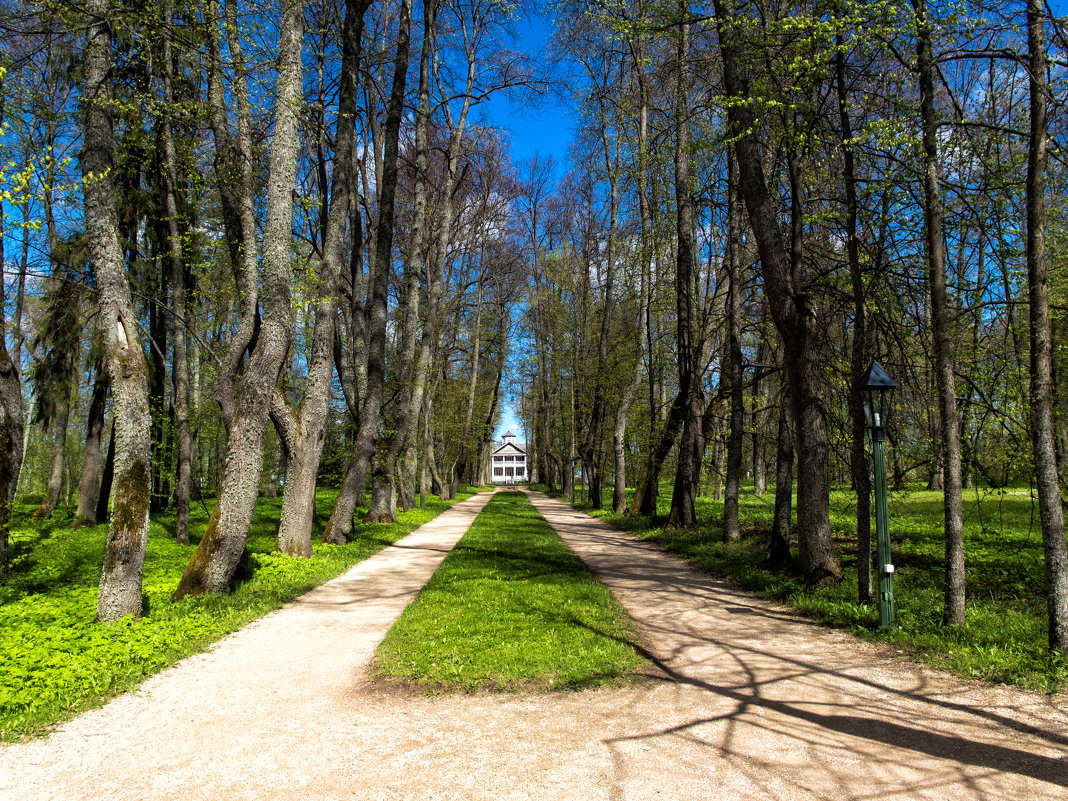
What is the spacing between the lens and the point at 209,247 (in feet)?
41.9

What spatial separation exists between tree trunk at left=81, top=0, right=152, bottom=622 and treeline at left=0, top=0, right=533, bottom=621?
0.07 ft

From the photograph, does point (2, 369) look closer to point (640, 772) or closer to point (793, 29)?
point (640, 772)

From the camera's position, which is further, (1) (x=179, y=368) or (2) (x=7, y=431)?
(1) (x=179, y=368)

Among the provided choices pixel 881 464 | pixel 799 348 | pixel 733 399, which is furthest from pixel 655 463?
pixel 881 464


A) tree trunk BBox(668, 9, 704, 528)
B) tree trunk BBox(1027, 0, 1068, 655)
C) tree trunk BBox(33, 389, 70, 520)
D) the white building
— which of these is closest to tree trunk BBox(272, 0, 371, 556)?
tree trunk BBox(668, 9, 704, 528)

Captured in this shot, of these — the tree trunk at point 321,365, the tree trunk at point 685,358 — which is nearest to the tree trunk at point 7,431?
the tree trunk at point 321,365

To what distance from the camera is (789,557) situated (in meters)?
8.91

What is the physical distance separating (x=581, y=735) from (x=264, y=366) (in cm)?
629

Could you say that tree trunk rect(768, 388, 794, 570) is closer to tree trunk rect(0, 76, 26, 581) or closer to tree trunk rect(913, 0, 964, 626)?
tree trunk rect(913, 0, 964, 626)

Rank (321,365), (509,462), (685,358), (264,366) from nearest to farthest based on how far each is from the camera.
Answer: (264,366) → (321,365) → (685,358) → (509,462)

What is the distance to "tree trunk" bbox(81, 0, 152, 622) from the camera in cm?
589

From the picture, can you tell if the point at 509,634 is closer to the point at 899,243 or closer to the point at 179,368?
the point at 899,243

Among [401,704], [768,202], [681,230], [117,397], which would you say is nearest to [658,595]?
[401,704]

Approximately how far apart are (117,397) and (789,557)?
8794 mm
